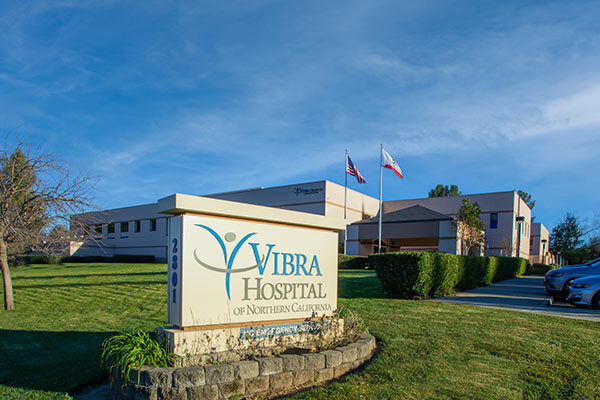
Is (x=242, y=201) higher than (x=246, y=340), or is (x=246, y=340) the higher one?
(x=242, y=201)

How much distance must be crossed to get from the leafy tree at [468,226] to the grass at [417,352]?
25219 millimetres

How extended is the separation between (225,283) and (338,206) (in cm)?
3589

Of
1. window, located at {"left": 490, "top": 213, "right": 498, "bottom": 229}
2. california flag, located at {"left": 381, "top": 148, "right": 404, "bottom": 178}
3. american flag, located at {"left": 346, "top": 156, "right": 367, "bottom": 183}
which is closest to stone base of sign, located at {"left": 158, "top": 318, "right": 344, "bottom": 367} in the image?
california flag, located at {"left": 381, "top": 148, "right": 404, "bottom": 178}

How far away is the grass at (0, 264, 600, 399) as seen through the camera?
Answer: 462 cm

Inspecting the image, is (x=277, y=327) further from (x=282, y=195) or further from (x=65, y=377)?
(x=282, y=195)

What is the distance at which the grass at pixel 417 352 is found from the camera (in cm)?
462

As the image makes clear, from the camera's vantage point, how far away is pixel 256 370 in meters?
4.58

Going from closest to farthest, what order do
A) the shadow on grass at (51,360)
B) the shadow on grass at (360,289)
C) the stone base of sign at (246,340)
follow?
the stone base of sign at (246,340) < the shadow on grass at (51,360) < the shadow on grass at (360,289)

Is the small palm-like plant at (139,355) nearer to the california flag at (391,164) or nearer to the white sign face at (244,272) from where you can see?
the white sign face at (244,272)

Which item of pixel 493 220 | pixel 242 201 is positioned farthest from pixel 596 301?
pixel 242 201

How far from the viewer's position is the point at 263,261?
5438 mm

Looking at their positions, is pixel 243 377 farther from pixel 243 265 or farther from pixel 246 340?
pixel 243 265

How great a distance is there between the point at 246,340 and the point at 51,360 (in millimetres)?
3340

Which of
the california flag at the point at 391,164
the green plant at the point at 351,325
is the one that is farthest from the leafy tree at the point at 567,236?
the green plant at the point at 351,325
